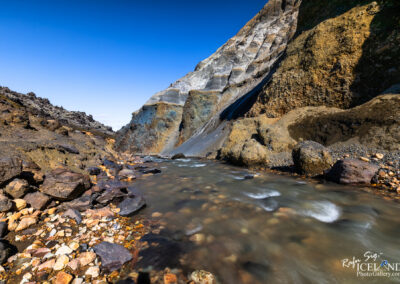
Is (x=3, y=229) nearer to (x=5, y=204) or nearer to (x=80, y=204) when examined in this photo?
(x=5, y=204)

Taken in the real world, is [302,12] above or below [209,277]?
above

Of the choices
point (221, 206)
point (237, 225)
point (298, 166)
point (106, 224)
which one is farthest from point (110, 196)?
point (298, 166)

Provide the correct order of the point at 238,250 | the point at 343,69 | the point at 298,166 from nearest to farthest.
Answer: the point at 238,250
the point at 298,166
the point at 343,69

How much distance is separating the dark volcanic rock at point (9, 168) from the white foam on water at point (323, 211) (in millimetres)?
6323

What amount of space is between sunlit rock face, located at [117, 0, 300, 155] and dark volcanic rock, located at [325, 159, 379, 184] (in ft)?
62.2

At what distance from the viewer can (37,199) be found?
359 centimetres

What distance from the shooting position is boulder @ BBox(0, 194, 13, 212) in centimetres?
307

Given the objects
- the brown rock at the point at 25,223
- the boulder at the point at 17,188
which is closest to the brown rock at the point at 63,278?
the brown rock at the point at 25,223

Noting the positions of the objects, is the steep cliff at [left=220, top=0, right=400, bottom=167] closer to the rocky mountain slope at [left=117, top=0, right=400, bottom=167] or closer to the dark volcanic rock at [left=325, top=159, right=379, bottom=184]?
the rocky mountain slope at [left=117, top=0, right=400, bottom=167]

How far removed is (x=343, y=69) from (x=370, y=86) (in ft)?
5.22

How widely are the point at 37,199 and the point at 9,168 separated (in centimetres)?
90

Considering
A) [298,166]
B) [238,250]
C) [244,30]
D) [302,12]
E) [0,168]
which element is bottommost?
[238,250]

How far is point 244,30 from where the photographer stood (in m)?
38.8

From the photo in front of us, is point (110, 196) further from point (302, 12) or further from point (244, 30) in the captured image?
point (244, 30)
